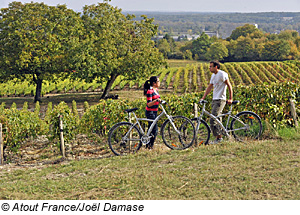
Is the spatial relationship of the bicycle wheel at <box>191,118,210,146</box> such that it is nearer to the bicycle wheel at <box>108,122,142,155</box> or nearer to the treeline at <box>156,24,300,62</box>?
the bicycle wheel at <box>108,122,142,155</box>

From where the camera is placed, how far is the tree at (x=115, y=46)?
1129 inches

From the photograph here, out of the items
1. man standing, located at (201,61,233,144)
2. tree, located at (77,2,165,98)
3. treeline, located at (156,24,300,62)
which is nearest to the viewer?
man standing, located at (201,61,233,144)

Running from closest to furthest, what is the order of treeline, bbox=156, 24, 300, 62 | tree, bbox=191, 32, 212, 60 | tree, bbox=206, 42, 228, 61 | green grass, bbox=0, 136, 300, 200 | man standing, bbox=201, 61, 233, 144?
green grass, bbox=0, 136, 300, 200
man standing, bbox=201, 61, 233, 144
treeline, bbox=156, 24, 300, 62
tree, bbox=206, 42, 228, 61
tree, bbox=191, 32, 212, 60

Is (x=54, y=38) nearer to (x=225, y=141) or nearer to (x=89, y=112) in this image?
(x=89, y=112)

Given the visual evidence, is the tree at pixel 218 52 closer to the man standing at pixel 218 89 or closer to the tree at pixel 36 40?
the tree at pixel 36 40

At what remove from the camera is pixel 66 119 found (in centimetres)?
920

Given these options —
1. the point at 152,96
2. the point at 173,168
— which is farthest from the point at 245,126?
the point at 173,168

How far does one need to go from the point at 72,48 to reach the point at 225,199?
2440cm

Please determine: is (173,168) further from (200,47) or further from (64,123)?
(200,47)

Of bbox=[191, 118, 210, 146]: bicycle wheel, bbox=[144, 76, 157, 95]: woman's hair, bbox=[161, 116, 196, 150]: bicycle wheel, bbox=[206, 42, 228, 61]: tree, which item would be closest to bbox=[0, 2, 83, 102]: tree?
bbox=[191, 118, 210, 146]: bicycle wheel

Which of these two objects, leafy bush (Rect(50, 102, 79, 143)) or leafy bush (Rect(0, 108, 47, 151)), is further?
leafy bush (Rect(0, 108, 47, 151))

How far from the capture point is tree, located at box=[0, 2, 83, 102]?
26.6m

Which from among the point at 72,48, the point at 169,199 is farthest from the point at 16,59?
the point at 169,199

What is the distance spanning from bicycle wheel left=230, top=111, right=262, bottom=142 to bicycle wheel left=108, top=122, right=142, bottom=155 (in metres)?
2.25
